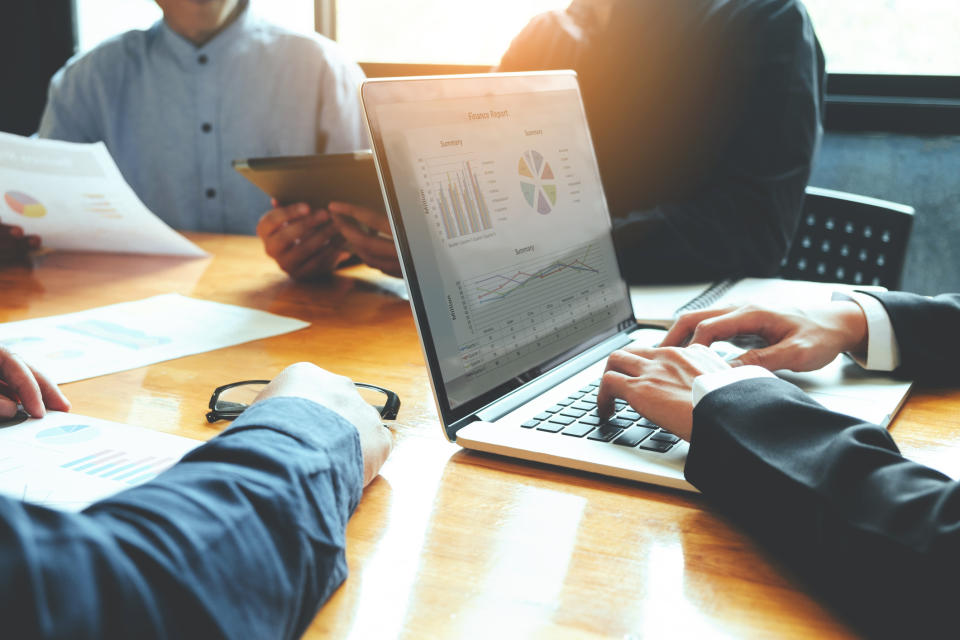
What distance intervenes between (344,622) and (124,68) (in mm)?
2192

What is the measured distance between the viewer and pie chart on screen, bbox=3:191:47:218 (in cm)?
145

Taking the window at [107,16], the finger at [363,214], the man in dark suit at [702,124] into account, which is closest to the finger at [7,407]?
the finger at [363,214]

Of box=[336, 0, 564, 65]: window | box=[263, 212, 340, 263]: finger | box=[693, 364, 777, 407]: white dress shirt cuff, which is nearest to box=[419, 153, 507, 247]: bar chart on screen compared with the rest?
box=[693, 364, 777, 407]: white dress shirt cuff

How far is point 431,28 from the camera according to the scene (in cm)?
267

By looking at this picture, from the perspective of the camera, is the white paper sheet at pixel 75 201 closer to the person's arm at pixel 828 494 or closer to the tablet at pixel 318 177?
the tablet at pixel 318 177

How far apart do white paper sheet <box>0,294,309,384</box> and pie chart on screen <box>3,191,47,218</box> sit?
1.36 feet

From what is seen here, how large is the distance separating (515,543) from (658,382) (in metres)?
0.24

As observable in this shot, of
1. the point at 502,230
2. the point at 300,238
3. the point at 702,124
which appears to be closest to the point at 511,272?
the point at 502,230

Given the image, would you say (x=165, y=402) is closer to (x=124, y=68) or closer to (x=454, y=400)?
(x=454, y=400)

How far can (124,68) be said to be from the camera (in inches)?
87.4

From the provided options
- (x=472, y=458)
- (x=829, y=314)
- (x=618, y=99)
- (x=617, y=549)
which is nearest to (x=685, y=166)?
(x=618, y=99)

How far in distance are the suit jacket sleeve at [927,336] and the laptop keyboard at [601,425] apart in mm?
363

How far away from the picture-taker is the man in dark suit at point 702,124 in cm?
133

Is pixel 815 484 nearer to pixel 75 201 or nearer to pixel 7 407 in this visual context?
pixel 7 407
